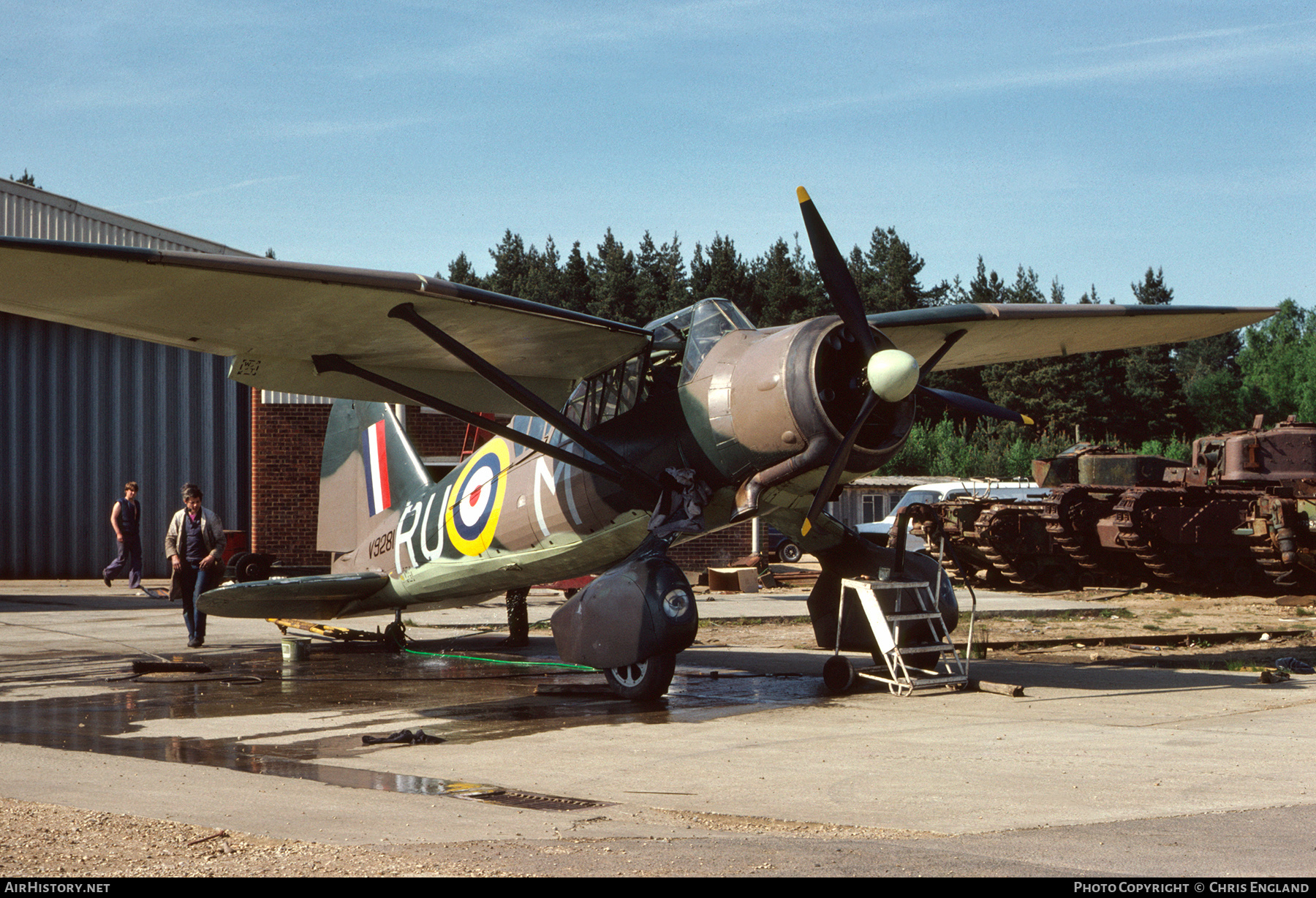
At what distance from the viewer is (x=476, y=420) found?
9789 millimetres

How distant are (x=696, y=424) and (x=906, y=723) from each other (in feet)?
8.60

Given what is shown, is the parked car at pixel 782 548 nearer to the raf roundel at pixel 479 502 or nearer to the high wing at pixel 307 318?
the raf roundel at pixel 479 502

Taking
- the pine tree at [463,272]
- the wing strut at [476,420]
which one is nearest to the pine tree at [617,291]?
the pine tree at [463,272]

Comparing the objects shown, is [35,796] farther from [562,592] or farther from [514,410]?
[562,592]

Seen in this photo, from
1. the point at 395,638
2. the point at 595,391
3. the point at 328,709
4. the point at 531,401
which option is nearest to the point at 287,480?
the point at 395,638

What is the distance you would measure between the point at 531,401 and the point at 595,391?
1079 mm

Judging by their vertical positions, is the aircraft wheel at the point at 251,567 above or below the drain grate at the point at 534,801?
above

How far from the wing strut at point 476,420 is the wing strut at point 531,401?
0.42 ft

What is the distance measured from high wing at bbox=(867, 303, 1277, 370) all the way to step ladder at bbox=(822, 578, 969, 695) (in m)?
2.18

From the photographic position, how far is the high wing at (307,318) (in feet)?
26.0

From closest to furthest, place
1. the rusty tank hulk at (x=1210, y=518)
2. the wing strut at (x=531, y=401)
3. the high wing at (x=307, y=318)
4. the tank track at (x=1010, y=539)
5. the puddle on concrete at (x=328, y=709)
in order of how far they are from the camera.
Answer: the puddle on concrete at (x=328, y=709) → the high wing at (x=307, y=318) → the wing strut at (x=531, y=401) → the rusty tank hulk at (x=1210, y=518) → the tank track at (x=1010, y=539)

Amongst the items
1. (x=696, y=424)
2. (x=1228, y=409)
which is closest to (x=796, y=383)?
(x=696, y=424)

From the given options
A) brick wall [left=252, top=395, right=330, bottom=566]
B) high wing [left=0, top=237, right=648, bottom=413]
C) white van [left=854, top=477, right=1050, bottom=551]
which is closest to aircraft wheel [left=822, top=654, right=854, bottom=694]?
high wing [left=0, top=237, right=648, bottom=413]

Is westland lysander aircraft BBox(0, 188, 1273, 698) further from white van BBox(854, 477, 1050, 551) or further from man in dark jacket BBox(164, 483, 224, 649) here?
white van BBox(854, 477, 1050, 551)
